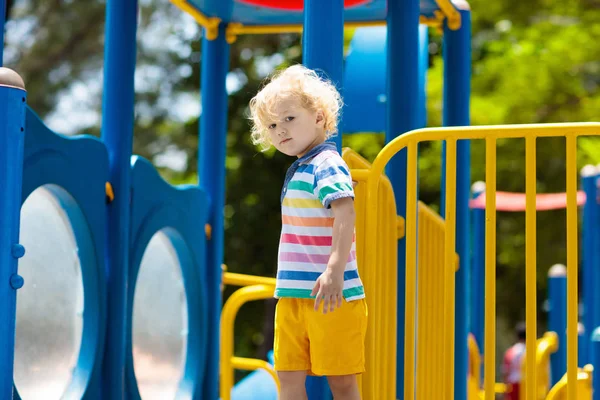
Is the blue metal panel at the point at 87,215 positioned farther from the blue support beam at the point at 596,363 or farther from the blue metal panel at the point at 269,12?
the blue support beam at the point at 596,363

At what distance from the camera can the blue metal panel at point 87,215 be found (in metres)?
3.39

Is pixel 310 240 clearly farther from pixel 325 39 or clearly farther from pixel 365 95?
pixel 365 95

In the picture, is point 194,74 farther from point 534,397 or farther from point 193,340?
point 534,397

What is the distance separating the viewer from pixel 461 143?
5.05 m

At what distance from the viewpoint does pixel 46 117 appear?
57.1 ft

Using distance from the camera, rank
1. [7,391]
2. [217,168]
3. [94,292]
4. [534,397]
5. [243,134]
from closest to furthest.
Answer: [7,391], [534,397], [94,292], [217,168], [243,134]

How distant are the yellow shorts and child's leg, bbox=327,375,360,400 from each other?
0.04 meters

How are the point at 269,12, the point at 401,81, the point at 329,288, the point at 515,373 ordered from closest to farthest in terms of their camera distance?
1. the point at 329,288
2. the point at 401,81
3. the point at 269,12
4. the point at 515,373

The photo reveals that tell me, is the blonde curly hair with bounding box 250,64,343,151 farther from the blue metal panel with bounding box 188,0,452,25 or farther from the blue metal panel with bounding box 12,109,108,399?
the blue metal panel with bounding box 188,0,452,25

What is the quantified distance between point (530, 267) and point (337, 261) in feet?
2.34

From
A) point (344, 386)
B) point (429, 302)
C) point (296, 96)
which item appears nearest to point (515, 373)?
point (429, 302)

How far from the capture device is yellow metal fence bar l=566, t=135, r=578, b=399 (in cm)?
276

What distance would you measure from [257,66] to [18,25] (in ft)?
17.0

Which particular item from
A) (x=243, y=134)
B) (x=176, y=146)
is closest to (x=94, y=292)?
(x=243, y=134)
